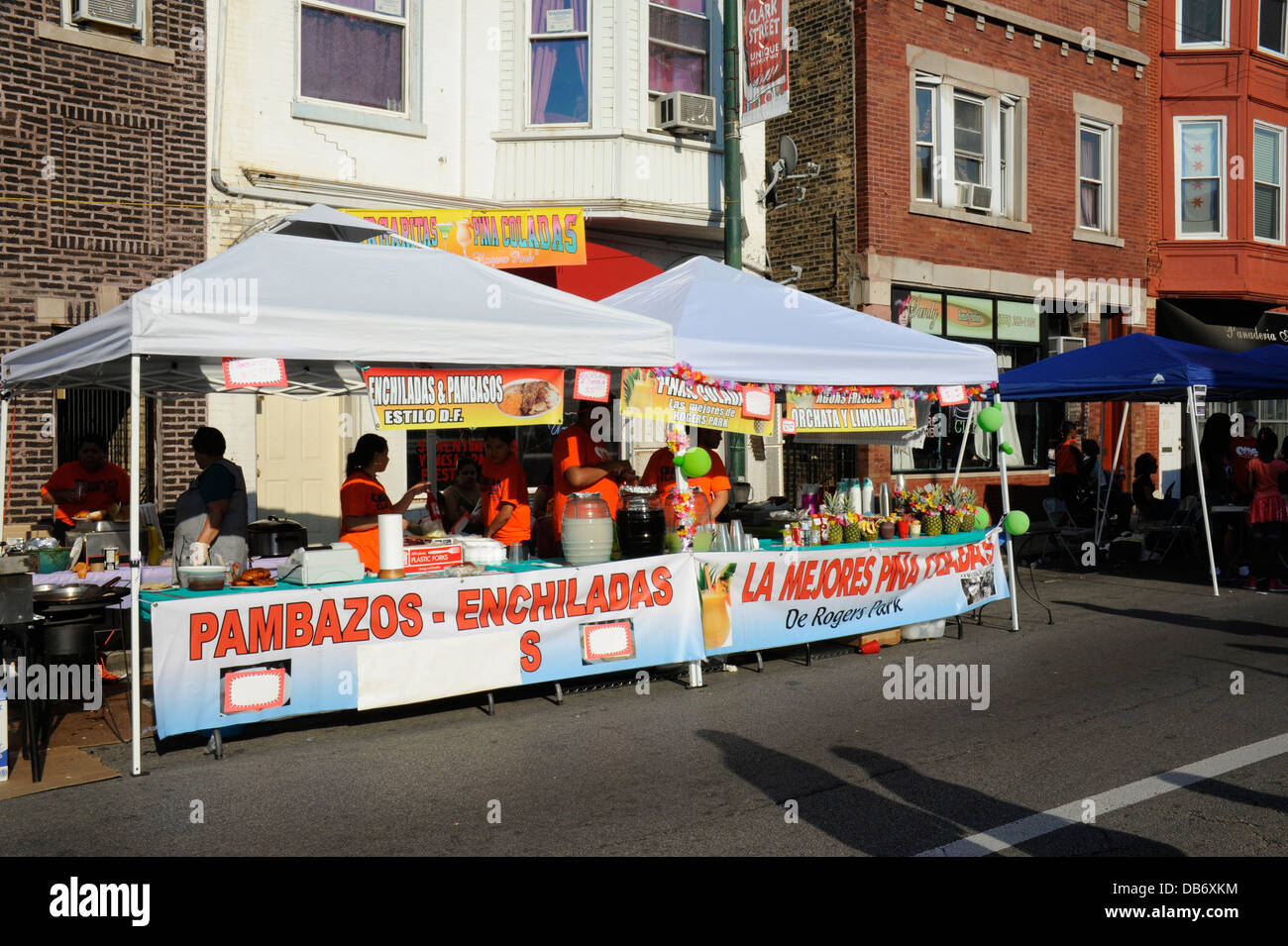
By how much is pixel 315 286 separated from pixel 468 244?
570 cm

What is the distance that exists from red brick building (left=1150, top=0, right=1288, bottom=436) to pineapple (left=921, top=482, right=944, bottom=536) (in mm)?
13516

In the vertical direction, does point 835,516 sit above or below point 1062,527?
above

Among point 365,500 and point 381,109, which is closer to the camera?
point 365,500

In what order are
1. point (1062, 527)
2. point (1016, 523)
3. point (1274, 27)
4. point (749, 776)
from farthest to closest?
point (1274, 27) < point (1062, 527) < point (1016, 523) < point (749, 776)

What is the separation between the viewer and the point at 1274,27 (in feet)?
73.8

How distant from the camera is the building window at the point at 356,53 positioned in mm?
12852

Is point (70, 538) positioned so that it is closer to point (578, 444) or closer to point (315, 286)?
point (315, 286)

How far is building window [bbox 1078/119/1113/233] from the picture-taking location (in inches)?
802

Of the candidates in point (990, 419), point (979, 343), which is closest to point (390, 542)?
point (990, 419)

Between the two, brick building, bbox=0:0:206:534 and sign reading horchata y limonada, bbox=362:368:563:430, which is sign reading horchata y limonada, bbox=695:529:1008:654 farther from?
brick building, bbox=0:0:206:534

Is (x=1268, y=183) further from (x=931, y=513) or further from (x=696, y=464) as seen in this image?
(x=696, y=464)

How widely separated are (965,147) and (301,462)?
11.9m

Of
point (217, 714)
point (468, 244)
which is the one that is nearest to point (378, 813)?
point (217, 714)

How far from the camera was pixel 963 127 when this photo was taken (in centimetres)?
1847
